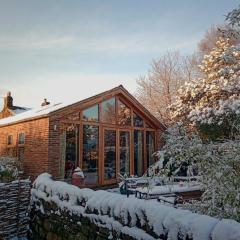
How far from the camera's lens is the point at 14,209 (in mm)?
7227

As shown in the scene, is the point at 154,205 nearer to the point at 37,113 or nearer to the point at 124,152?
the point at 37,113

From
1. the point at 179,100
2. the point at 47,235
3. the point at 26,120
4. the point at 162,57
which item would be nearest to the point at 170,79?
the point at 162,57

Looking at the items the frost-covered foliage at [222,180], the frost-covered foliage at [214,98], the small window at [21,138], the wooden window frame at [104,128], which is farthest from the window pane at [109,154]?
the frost-covered foliage at [222,180]

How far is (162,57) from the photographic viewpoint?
1185 inches

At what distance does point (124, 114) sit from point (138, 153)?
1952mm

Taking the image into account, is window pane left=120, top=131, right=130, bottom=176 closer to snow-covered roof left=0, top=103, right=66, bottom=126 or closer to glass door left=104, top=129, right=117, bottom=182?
glass door left=104, top=129, right=117, bottom=182

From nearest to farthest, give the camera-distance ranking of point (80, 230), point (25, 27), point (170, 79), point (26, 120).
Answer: point (80, 230)
point (25, 27)
point (26, 120)
point (170, 79)

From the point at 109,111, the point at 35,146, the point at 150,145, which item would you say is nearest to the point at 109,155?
the point at 109,111

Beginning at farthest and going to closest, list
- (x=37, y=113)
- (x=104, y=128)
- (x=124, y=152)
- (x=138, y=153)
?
(x=138, y=153)
(x=124, y=152)
(x=104, y=128)
(x=37, y=113)

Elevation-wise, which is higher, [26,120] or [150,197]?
[26,120]

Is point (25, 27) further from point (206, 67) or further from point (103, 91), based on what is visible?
point (206, 67)

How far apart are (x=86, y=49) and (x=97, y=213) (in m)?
8.14

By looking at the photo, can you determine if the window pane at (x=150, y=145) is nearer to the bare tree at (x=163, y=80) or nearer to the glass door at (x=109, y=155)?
the glass door at (x=109, y=155)

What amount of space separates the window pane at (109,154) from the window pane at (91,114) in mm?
777
